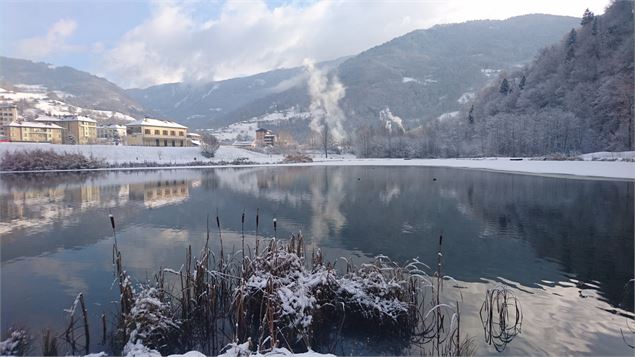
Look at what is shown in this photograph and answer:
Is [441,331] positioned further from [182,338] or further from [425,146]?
[425,146]

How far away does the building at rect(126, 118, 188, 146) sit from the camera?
78.9m

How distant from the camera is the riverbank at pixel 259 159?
128 feet

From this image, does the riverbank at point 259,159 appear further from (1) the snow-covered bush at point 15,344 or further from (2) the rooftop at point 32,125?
(1) the snow-covered bush at point 15,344

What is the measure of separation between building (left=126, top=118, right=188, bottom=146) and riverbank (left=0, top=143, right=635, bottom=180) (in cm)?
975

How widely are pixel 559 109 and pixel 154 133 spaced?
89.0 metres

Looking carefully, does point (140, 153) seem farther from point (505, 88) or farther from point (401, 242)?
point (505, 88)

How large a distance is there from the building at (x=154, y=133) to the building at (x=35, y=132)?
57.9 ft

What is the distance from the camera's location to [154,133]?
81375 millimetres

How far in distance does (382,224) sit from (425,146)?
77.5 meters

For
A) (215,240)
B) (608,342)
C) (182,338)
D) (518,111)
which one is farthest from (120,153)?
(518,111)

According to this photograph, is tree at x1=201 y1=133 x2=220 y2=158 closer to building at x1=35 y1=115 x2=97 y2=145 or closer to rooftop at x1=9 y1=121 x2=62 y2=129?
building at x1=35 y1=115 x2=97 y2=145

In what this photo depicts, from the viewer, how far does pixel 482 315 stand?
712 cm

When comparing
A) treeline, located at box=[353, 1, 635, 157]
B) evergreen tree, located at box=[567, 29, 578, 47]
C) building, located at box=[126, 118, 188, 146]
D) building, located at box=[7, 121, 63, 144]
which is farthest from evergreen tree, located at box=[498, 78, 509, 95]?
building, located at box=[7, 121, 63, 144]

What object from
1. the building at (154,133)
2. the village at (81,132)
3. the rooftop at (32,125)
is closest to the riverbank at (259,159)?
the building at (154,133)
